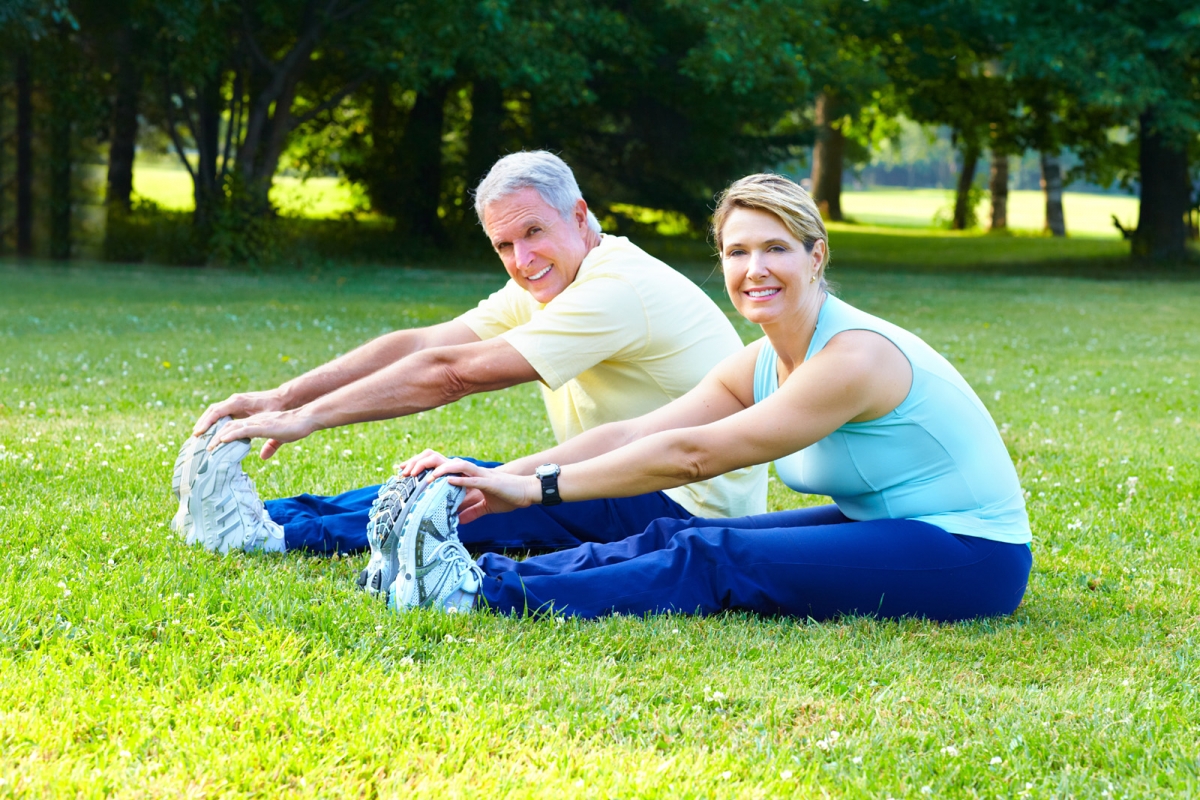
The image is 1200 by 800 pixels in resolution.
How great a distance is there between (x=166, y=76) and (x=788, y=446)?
71.7ft

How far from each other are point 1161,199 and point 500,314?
88.5 ft

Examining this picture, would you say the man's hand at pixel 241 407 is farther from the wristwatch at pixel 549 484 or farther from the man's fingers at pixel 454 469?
the wristwatch at pixel 549 484

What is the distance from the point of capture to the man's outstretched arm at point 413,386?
13.6ft

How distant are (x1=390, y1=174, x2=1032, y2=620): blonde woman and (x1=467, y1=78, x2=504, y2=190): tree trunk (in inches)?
879

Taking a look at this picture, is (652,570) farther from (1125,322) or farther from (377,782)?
(1125,322)

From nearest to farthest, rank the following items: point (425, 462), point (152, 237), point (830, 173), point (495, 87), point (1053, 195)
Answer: point (425, 462) < point (152, 237) < point (495, 87) < point (1053, 195) < point (830, 173)

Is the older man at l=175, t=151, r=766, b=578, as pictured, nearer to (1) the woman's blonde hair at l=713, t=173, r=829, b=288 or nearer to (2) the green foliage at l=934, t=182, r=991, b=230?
(1) the woman's blonde hair at l=713, t=173, r=829, b=288

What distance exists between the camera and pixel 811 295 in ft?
12.2

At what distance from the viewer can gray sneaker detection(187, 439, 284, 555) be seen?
433 cm

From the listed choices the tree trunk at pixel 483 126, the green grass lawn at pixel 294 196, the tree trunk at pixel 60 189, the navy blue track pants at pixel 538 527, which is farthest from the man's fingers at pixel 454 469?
the tree trunk at pixel 483 126

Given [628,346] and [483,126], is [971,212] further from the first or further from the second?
[628,346]

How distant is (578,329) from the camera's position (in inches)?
165

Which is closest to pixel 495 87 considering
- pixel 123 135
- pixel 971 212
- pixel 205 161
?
pixel 205 161

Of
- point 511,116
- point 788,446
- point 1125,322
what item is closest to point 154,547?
point 788,446
